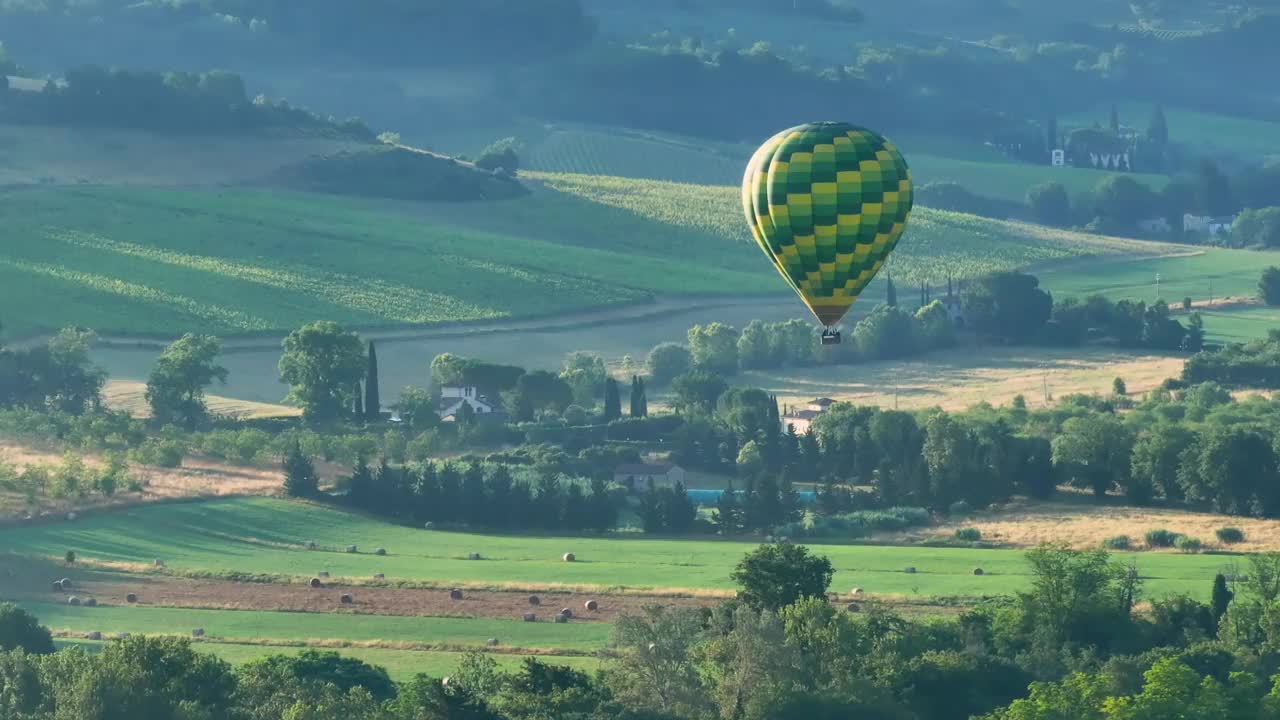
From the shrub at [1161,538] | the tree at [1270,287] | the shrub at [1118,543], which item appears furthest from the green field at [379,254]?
the shrub at [1161,538]

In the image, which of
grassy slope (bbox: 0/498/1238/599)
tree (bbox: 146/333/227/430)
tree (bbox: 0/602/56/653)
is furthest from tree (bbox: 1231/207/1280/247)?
tree (bbox: 0/602/56/653)

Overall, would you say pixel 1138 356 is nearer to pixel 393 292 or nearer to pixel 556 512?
pixel 393 292

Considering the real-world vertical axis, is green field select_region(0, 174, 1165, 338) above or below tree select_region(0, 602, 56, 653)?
above

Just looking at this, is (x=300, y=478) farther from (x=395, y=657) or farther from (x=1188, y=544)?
(x=1188, y=544)

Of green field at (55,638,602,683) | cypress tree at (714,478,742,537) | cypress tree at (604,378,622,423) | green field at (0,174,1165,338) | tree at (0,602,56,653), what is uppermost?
green field at (0,174,1165,338)

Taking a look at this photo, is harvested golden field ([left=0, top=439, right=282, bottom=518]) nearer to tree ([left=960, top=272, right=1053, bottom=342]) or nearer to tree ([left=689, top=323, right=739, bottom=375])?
tree ([left=689, top=323, right=739, bottom=375])

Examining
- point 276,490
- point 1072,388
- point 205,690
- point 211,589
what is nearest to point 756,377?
point 1072,388

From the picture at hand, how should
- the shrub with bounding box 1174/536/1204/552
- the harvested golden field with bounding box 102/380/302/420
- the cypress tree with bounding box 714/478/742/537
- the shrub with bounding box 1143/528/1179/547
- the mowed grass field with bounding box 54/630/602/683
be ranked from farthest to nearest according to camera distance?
the harvested golden field with bounding box 102/380/302/420
the cypress tree with bounding box 714/478/742/537
the shrub with bounding box 1143/528/1179/547
the shrub with bounding box 1174/536/1204/552
the mowed grass field with bounding box 54/630/602/683

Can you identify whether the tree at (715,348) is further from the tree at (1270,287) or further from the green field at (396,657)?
the green field at (396,657)
